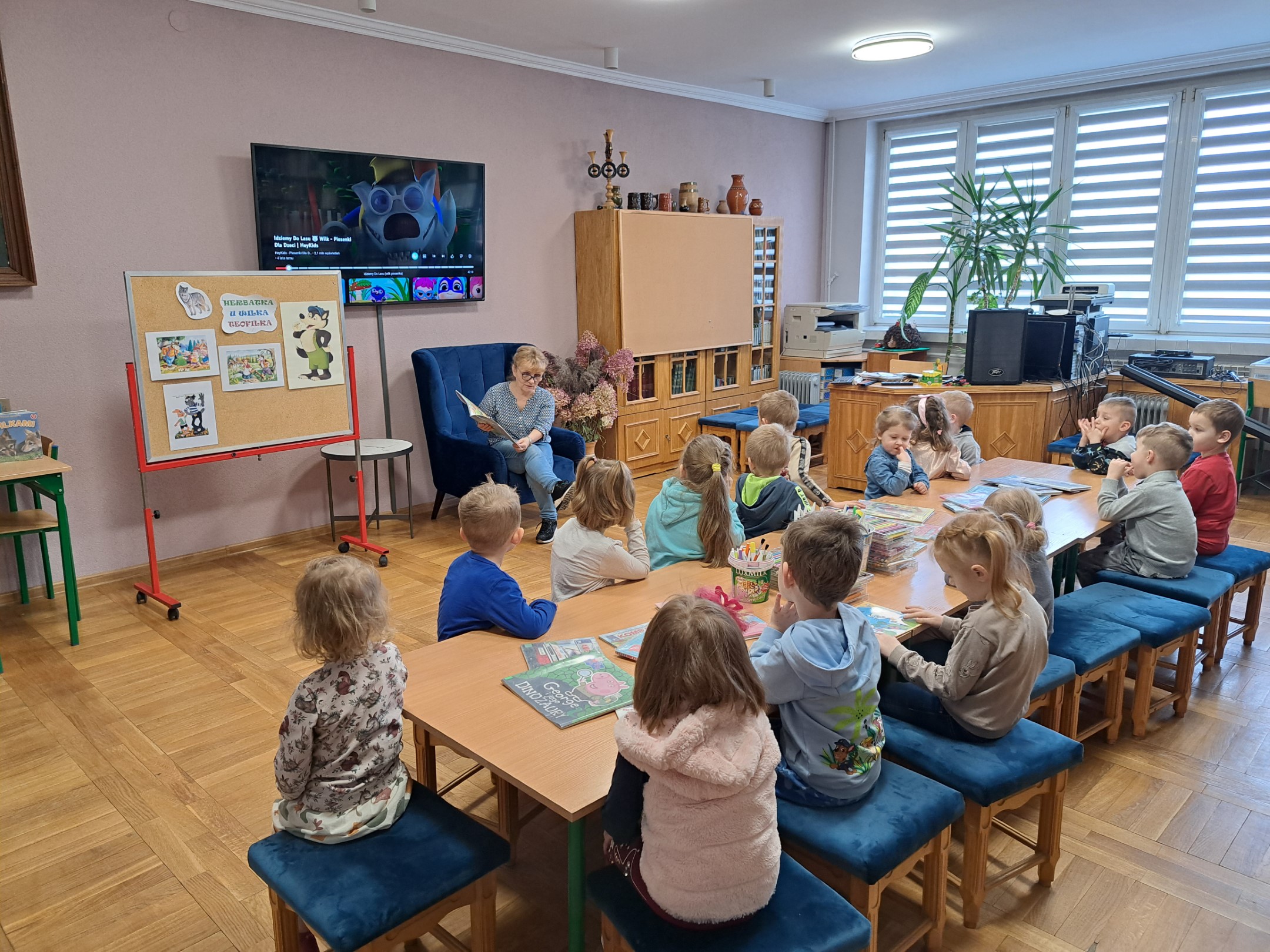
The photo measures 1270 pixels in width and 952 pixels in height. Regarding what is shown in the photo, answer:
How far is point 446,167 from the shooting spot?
16.9 feet

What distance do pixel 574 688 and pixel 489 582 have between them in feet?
1.38

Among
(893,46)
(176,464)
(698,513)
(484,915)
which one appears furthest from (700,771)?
(893,46)

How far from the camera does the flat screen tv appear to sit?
4.51 m

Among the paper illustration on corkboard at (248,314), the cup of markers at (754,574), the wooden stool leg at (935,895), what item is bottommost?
the wooden stool leg at (935,895)

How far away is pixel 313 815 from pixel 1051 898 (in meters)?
1.72

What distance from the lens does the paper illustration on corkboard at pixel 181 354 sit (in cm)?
378

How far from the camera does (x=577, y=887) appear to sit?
170cm

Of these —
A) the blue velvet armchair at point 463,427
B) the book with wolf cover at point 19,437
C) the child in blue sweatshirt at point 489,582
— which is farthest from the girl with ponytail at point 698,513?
the book with wolf cover at point 19,437

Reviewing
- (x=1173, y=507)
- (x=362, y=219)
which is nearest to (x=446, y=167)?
(x=362, y=219)

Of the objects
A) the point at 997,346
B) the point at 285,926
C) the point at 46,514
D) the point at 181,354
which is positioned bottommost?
the point at 285,926

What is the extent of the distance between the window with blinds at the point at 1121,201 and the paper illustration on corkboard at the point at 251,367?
5.96 metres

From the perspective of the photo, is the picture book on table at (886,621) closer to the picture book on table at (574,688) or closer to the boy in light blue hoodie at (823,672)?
the boy in light blue hoodie at (823,672)

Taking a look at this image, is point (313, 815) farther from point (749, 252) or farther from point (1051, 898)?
point (749, 252)

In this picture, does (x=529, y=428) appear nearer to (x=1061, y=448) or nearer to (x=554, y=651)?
(x=554, y=651)
